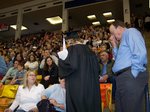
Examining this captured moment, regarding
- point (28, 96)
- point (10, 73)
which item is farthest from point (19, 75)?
point (28, 96)

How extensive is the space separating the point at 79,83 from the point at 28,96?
150cm

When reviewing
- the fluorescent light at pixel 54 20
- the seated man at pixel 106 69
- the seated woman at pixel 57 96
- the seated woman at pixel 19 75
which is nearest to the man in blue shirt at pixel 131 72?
the seated woman at pixel 57 96

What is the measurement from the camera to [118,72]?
2541 mm

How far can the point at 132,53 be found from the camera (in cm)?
244

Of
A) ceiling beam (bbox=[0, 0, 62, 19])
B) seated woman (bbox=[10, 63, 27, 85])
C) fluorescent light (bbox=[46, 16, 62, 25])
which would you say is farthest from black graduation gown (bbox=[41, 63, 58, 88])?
fluorescent light (bbox=[46, 16, 62, 25])

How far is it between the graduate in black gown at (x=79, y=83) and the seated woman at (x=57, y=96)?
0.86 metres

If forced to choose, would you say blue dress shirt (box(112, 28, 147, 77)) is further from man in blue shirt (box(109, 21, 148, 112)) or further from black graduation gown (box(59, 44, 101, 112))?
black graduation gown (box(59, 44, 101, 112))

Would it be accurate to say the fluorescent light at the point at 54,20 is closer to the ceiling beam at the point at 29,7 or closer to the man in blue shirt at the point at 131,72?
the ceiling beam at the point at 29,7

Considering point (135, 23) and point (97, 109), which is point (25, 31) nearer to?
point (135, 23)

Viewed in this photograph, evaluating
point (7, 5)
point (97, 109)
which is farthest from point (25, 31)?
A: point (97, 109)

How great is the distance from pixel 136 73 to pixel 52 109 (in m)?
1.45

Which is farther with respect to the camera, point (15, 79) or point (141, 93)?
point (15, 79)

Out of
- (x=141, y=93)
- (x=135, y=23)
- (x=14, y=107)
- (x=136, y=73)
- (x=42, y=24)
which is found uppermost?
(x=42, y=24)

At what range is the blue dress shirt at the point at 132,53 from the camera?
2391mm
